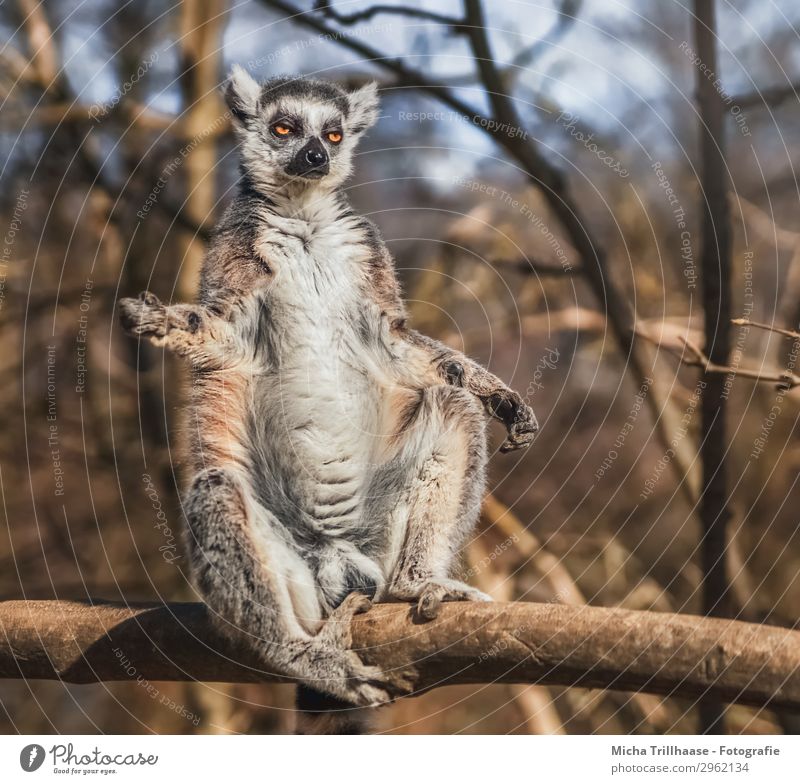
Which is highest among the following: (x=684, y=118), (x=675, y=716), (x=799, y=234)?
(x=684, y=118)

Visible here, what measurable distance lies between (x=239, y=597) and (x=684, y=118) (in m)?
4.48

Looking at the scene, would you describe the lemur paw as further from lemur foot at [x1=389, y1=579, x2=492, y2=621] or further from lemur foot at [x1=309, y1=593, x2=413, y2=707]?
lemur foot at [x1=309, y1=593, x2=413, y2=707]

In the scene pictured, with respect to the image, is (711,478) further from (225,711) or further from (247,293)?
(225,711)

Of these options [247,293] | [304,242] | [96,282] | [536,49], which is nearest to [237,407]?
[247,293]

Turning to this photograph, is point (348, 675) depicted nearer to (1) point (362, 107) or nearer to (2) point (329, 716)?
(2) point (329, 716)

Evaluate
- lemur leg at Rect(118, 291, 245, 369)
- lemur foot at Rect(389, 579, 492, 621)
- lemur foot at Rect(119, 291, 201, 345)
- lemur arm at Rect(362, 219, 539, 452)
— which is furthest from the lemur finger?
lemur foot at Rect(119, 291, 201, 345)

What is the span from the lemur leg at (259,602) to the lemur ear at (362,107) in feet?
5.70

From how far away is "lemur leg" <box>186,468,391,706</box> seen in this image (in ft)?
11.4

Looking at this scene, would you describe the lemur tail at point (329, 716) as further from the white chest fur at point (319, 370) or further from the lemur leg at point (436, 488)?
the white chest fur at point (319, 370)

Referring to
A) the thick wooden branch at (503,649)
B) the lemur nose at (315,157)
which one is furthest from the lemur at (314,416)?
the thick wooden branch at (503,649)

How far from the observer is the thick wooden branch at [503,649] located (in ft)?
10.0

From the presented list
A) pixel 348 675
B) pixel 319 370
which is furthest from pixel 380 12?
pixel 348 675

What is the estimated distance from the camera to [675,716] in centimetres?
716

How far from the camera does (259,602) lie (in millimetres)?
3480
